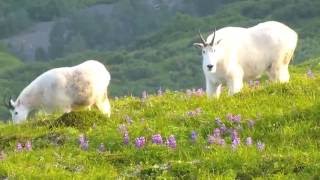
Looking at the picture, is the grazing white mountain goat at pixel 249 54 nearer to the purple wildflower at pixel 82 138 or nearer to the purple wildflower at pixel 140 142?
the purple wildflower at pixel 82 138

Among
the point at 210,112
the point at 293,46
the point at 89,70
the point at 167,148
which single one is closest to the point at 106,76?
the point at 89,70

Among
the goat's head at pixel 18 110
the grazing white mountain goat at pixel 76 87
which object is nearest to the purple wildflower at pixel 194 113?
the grazing white mountain goat at pixel 76 87

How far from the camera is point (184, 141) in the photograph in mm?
12797

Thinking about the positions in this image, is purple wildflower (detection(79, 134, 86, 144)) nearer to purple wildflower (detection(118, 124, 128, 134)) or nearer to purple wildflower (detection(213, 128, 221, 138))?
purple wildflower (detection(118, 124, 128, 134))

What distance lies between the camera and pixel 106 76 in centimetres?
2123

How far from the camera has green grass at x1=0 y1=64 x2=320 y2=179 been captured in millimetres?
11125

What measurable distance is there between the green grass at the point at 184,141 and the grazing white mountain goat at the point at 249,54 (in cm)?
224

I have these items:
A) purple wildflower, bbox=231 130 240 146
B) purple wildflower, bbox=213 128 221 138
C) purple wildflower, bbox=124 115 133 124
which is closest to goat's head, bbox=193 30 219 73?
purple wildflower, bbox=124 115 133 124

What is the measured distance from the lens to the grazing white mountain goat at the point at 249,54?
19016 mm

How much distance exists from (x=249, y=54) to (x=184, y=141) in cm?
764

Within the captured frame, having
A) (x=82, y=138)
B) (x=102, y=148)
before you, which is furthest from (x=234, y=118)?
(x=82, y=138)

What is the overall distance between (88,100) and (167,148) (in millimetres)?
8794

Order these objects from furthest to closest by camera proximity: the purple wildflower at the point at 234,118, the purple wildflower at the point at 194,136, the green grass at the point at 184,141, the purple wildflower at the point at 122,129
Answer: the purple wildflower at the point at 122,129
the purple wildflower at the point at 234,118
the purple wildflower at the point at 194,136
the green grass at the point at 184,141

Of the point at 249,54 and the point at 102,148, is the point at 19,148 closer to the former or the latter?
the point at 102,148
